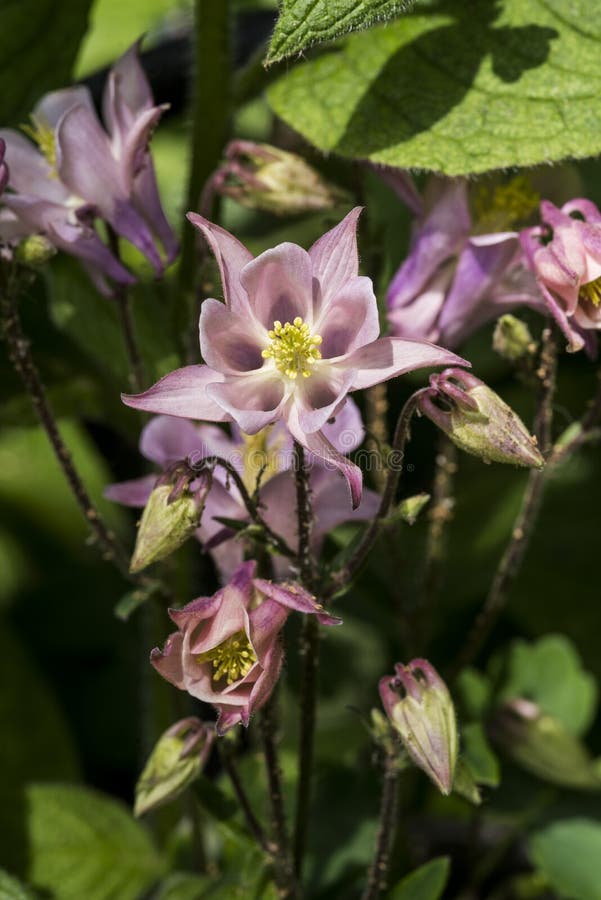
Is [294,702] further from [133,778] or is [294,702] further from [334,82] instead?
[334,82]

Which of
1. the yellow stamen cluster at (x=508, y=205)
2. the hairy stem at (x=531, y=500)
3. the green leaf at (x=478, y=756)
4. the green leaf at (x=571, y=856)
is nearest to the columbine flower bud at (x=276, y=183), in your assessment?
the yellow stamen cluster at (x=508, y=205)

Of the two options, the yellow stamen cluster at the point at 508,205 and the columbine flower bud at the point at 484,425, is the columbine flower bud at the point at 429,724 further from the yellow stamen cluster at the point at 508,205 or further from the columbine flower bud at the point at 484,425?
the yellow stamen cluster at the point at 508,205

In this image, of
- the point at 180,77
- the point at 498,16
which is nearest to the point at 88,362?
the point at 180,77

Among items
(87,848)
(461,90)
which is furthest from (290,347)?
(87,848)

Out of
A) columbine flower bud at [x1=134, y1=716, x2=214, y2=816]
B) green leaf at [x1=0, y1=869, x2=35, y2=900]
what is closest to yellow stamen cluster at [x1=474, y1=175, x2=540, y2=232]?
columbine flower bud at [x1=134, y1=716, x2=214, y2=816]

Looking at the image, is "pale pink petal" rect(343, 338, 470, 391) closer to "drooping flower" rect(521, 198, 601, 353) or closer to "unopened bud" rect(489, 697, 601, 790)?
"drooping flower" rect(521, 198, 601, 353)

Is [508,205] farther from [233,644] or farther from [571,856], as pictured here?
[571,856]
